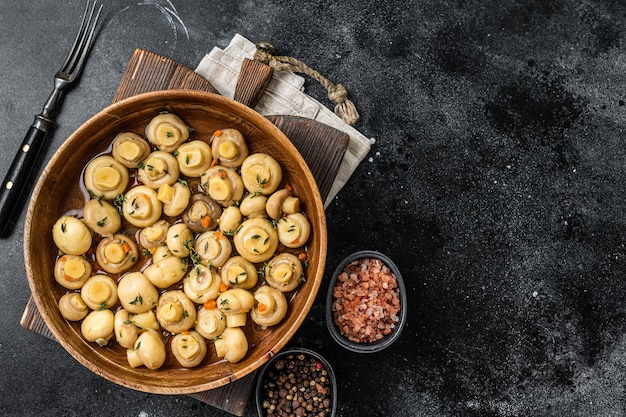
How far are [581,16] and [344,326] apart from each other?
6.34ft

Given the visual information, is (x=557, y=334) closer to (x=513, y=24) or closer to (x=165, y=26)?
(x=513, y=24)

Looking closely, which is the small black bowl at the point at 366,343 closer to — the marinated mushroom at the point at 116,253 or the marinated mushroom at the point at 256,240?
the marinated mushroom at the point at 256,240

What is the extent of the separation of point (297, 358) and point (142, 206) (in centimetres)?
99

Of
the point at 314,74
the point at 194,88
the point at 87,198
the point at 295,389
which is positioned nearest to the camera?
the point at 87,198

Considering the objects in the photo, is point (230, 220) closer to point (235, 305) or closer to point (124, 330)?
point (235, 305)

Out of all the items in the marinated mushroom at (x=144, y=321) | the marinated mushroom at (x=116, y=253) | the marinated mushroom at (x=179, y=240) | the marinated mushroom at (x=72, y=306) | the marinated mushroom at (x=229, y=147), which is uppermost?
the marinated mushroom at (x=229, y=147)

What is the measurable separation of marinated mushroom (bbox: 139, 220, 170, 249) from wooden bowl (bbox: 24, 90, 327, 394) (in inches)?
11.6

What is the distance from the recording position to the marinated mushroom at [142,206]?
2164 mm

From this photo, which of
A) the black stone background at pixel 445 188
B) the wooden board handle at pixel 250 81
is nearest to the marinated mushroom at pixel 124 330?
the black stone background at pixel 445 188

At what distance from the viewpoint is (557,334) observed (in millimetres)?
2668

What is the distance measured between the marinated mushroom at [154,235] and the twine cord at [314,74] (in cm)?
92

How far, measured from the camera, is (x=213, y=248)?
219 cm

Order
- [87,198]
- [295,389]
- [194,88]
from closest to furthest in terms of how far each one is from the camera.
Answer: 1. [87,198]
2. [194,88]
3. [295,389]

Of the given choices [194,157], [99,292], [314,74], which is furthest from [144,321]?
[314,74]
